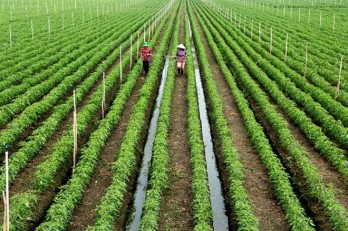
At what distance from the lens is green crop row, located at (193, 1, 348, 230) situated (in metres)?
9.14

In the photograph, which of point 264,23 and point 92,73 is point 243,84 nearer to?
point 92,73

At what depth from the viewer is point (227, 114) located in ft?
53.4

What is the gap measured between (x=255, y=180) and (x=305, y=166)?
4.73 ft

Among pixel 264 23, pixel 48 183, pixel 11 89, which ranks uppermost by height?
pixel 264 23

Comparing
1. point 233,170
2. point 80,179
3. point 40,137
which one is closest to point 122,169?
point 80,179

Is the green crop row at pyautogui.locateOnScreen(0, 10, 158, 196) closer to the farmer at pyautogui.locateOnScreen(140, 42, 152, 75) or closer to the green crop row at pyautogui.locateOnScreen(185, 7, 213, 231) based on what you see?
the farmer at pyautogui.locateOnScreen(140, 42, 152, 75)

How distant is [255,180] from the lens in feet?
36.5

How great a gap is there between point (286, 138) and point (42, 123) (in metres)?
8.10

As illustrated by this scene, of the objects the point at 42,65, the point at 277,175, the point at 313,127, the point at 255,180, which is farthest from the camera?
→ the point at 42,65

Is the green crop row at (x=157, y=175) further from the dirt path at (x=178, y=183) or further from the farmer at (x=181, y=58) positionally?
the farmer at (x=181, y=58)

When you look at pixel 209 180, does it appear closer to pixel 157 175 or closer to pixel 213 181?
pixel 213 181

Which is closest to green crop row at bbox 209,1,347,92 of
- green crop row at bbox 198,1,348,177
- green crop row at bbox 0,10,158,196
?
green crop row at bbox 198,1,348,177

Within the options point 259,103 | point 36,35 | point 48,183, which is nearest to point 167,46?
point 36,35

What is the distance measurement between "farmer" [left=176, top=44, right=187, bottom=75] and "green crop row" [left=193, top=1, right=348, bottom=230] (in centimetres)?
474
